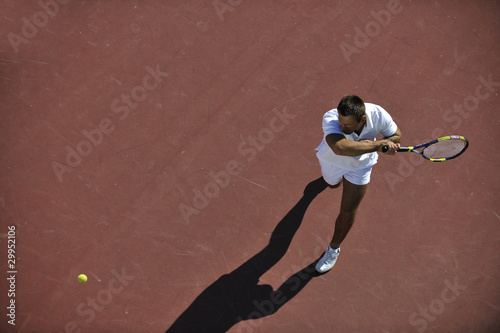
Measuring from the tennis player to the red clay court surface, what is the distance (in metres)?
0.81

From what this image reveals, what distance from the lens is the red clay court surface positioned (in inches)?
241

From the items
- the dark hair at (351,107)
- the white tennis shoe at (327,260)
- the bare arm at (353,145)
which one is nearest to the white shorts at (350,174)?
the bare arm at (353,145)

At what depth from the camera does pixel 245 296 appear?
6121mm

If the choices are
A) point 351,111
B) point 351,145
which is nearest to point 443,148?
point 351,145

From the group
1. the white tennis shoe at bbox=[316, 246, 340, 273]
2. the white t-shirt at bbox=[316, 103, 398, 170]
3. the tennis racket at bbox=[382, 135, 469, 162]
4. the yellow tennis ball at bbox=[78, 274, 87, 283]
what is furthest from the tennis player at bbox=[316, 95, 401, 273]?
the yellow tennis ball at bbox=[78, 274, 87, 283]

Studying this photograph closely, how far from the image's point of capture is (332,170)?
5.64m

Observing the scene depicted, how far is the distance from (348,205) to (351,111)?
138 centimetres

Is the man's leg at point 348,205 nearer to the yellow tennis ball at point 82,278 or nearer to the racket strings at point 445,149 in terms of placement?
the racket strings at point 445,149

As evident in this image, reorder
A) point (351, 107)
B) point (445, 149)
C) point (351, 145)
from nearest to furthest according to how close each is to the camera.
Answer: point (351, 107) → point (351, 145) → point (445, 149)

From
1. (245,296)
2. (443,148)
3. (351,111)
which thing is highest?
(351,111)

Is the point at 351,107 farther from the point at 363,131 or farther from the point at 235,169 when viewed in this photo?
the point at 235,169

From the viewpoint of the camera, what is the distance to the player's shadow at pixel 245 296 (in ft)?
19.7

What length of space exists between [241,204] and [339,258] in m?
1.54

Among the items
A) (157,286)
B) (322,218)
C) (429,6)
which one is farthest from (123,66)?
(429,6)
